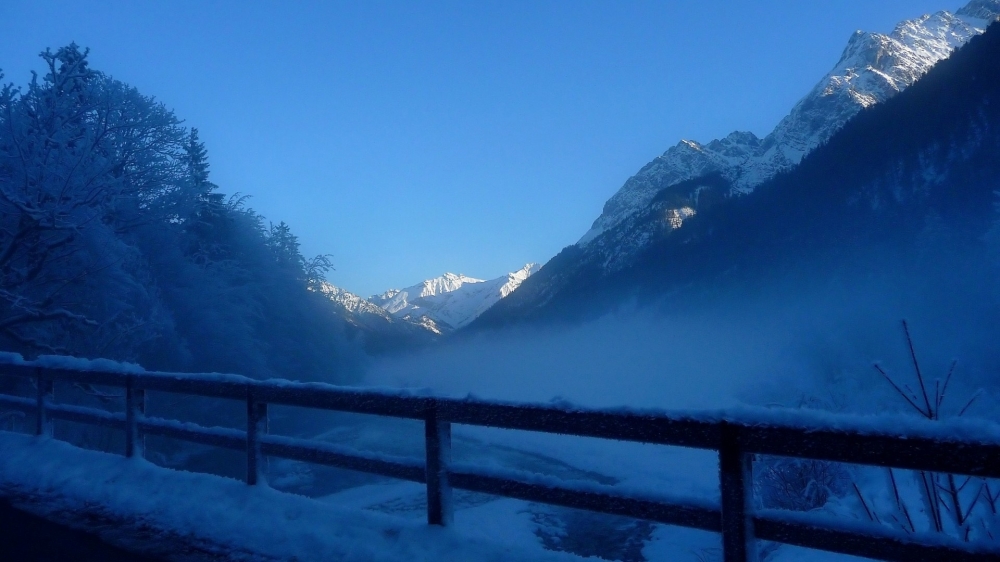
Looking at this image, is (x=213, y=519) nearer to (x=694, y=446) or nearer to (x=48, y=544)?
(x=48, y=544)

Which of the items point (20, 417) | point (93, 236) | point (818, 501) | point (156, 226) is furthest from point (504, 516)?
point (156, 226)

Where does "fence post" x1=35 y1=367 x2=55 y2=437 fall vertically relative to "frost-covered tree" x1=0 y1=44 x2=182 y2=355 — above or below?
below

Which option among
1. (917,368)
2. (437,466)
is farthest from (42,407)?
(917,368)

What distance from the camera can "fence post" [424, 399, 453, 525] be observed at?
15.9 ft

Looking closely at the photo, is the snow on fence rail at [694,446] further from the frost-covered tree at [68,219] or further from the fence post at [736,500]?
the frost-covered tree at [68,219]

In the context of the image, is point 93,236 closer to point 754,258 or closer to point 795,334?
point 795,334

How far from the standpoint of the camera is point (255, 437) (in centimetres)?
603

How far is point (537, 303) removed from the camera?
6545 inches

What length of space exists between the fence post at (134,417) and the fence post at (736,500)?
20.6ft

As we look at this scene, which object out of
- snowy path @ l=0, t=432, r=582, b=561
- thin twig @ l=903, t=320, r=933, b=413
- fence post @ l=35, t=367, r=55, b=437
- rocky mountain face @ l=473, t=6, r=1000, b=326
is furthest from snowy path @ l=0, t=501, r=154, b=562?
rocky mountain face @ l=473, t=6, r=1000, b=326

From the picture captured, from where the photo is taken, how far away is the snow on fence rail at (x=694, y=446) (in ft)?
10.2

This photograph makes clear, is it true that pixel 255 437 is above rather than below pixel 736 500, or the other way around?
above

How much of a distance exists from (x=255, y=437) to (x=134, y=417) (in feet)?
7.19

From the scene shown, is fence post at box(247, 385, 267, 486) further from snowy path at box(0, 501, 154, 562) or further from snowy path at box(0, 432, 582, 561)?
snowy path at box(0, 501, 154, 562)
